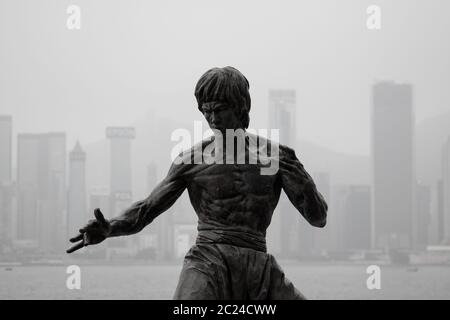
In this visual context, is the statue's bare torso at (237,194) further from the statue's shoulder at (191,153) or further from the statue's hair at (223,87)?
the statue's hair at (223,87)

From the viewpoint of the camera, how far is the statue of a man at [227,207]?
1005 centimetres

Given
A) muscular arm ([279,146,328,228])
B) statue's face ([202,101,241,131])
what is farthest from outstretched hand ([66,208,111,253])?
muscular arm ([279,146,328,228])

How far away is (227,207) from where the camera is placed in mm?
10219

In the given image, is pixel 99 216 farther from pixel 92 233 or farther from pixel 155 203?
pixel 155 203

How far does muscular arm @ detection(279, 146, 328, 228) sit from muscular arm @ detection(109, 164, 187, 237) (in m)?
0.95

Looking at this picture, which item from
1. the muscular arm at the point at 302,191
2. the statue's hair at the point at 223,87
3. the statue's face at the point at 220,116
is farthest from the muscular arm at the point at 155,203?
the muscular arm at the point at 302,191

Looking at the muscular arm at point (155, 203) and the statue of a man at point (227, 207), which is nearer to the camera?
the statue of a man at point (227, 207)

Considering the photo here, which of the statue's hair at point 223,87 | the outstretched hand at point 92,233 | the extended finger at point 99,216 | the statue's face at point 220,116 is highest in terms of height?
the statue's hair at point 223,87

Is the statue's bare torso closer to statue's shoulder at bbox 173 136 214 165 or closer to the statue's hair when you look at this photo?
statue's shoulder at bbox 173 136 214 165

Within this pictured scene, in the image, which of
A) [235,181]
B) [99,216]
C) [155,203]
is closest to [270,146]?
[235,181]

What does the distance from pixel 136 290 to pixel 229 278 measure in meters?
92.6

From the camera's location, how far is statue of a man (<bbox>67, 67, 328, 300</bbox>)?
1005 cm
